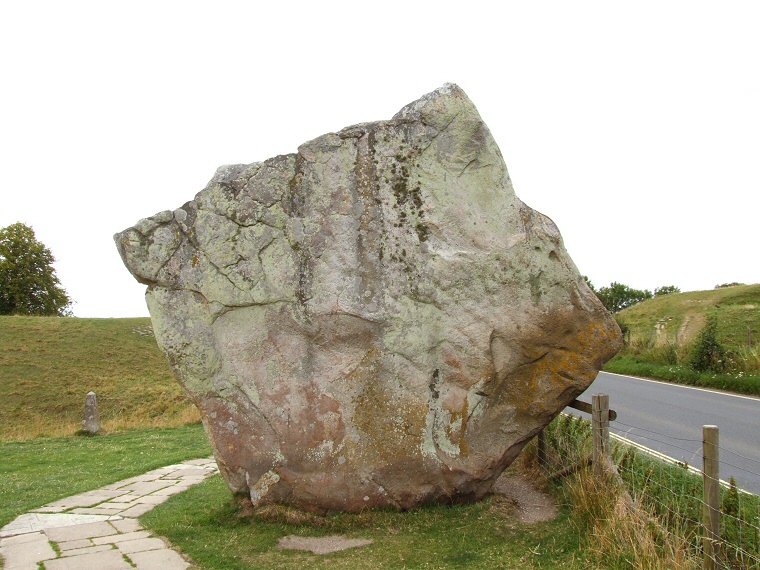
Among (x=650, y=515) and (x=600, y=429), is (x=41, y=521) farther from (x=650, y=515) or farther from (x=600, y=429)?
(x=650, y=515)

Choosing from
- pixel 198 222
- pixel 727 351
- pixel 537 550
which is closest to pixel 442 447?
pixel 537 550

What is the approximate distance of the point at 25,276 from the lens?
50906 mm

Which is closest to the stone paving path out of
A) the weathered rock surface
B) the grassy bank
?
the weathered rock surface

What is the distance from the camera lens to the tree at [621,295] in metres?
58.6

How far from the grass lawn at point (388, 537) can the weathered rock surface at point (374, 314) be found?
0.76 feet

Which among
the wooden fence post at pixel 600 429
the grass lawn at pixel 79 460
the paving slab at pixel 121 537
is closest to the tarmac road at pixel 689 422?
the wooden fence post at pixel 600 429

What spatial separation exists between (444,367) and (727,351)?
17.2 m

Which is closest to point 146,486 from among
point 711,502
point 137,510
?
point 137,510

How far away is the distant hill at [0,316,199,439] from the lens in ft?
83.7

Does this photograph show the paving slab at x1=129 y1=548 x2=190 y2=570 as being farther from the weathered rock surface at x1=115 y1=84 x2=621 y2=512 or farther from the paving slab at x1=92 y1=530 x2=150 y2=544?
the weathered rock surface at x1=115 y1=84 x2=621 y2=512

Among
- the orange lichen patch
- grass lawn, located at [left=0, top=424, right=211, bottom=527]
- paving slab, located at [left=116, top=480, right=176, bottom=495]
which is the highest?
the orange lichen patch

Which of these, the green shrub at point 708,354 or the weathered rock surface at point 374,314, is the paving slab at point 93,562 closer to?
the weathered rock surface at point 374,314

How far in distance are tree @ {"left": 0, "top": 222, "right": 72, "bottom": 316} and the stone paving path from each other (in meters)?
47.0

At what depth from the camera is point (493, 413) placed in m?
7.14
